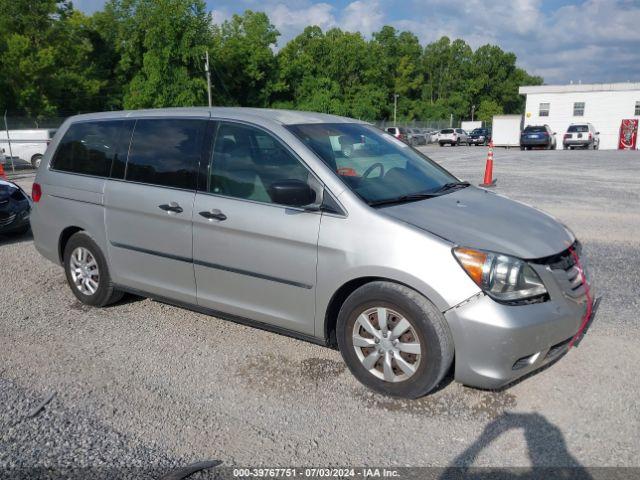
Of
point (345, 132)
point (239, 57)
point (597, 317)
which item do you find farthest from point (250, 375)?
point (239, 57)

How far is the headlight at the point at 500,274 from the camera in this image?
3.13 metres

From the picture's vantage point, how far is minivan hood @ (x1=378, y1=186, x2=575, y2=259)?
3.29 meters

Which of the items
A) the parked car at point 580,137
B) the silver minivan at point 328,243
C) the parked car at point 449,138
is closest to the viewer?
the silver minivan at point 328,243

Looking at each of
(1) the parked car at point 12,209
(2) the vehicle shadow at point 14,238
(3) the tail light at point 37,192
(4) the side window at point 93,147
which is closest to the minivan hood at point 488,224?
(4) the side window at point 93,147

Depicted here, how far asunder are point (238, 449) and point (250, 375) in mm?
871

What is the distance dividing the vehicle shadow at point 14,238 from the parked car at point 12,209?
0.13 m

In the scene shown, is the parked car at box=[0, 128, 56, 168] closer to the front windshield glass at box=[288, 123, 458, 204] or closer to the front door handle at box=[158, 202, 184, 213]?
the front door handle at box=[158, 202, 184, 213]

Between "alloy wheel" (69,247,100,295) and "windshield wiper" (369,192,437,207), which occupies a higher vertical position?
"windshield wiper" (369,192,437,207)

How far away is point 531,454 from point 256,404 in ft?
5.22

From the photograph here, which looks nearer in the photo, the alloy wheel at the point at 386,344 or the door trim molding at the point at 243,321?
the alloy wheel at the point at 386,344

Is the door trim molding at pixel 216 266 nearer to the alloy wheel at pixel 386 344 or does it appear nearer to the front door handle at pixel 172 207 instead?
the front door handle at pixel 172 207

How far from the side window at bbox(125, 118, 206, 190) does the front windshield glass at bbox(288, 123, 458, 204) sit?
2.73 feet

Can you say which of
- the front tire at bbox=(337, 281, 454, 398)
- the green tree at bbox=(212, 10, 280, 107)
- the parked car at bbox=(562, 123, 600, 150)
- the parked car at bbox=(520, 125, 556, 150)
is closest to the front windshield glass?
the front tire at bbox=(337, 281, 454, 398)

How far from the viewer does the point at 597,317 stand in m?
4.71
